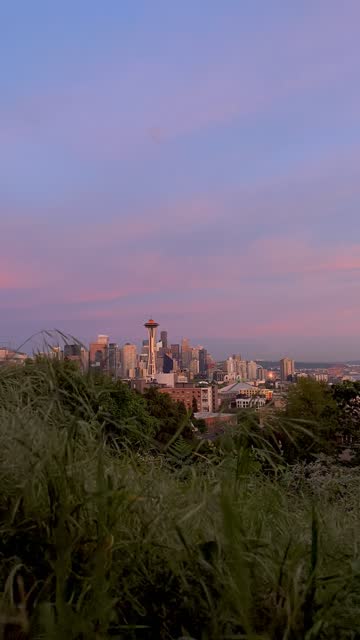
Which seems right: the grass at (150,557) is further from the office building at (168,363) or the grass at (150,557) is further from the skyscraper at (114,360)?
the office building at (168,363)

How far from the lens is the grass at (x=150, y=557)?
1.53 m

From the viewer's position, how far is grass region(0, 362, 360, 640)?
5.00 ft

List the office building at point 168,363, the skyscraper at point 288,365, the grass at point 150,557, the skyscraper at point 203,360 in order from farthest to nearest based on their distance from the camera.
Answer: the skyscraper at point 288,365, the skyscraper at point 203,360, the office building at point 168,363, the grass at point 150,557

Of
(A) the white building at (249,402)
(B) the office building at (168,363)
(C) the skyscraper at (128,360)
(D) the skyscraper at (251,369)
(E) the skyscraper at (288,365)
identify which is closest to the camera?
(A) the white building at (249,402)

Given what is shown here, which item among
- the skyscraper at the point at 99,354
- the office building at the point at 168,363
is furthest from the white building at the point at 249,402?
the office building at the point at 168,363

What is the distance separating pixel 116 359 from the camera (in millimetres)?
3371

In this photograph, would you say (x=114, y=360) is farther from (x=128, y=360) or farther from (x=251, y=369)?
(x=251, y=369)

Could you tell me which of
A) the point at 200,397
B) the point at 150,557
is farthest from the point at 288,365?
the point at 150,557

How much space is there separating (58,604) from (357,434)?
12.7 meters

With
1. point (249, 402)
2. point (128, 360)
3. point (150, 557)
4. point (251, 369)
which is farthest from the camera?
point (251, 369)

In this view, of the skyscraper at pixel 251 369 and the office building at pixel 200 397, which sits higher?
the skyscraper at pixel 251 369

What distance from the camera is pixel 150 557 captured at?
1853 millimetres

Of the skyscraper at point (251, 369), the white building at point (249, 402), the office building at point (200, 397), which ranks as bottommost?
the office building at point (200, 397)

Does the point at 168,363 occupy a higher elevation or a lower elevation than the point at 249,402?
higher
